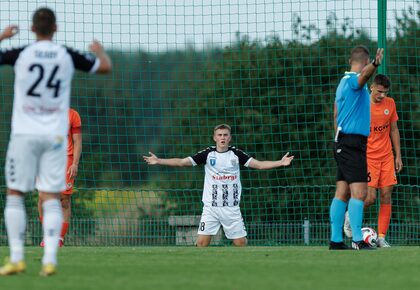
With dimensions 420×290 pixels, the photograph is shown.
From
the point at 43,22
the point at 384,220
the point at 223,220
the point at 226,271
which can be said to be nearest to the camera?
the point at 43,22

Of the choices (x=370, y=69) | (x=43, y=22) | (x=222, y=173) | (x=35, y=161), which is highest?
Answer: (x=43, y=22)

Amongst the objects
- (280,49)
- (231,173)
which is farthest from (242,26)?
(231,173)

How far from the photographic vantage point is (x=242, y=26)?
17.5 meters

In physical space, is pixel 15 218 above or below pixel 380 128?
below

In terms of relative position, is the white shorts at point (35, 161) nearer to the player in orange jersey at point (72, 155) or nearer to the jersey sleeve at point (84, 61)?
the jersey sleeve at point (84, 61)

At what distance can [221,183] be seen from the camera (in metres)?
15.1

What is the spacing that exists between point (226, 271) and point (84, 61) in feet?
6.06

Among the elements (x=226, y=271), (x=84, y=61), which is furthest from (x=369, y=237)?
(x=84, y=61)

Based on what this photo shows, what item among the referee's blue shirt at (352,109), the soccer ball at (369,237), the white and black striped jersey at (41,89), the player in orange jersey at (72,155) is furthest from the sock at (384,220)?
the white and black striped jersey at (41,89)

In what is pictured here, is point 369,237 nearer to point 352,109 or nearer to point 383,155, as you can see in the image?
point 383,155

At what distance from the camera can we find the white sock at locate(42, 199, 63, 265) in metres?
8.08

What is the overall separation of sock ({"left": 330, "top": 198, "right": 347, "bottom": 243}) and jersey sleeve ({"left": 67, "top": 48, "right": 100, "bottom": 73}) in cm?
418

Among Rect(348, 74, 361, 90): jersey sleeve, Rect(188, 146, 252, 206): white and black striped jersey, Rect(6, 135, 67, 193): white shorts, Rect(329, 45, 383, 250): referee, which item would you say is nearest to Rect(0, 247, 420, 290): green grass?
Rect(6, 135, 67, 193): white shorts

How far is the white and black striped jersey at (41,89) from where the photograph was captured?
8.22m
